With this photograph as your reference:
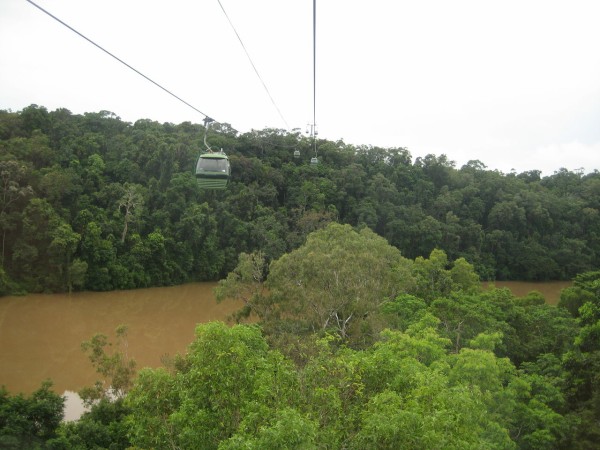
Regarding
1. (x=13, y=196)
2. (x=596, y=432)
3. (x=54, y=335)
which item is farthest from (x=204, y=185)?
(x=13, y=196)

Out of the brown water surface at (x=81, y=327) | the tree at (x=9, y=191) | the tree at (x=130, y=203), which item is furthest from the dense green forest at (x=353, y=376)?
the tree at (x=9, y=191)

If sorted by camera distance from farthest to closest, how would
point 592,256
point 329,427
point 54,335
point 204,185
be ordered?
point 592,256 < point 54,335 < point 204,185 < point 329,427

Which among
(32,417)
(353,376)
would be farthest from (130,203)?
(353,376)

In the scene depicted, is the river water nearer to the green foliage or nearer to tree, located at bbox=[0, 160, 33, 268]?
tree, located at bbox=[0, 160, 33, 268]

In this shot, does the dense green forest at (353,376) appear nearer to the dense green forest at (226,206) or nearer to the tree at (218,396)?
the tree at (218,396)

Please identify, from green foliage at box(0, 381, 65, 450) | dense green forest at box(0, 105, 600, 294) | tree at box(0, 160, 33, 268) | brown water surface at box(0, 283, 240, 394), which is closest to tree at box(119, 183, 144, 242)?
dense green forest at box(0, 105, 600, 294)

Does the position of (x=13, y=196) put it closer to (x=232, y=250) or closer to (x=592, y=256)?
(x=232, y=250)

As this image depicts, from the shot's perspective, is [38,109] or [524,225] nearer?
[38,109]
